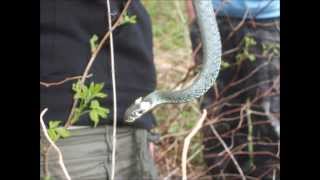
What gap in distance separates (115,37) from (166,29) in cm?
246

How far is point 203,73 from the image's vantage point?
1217 mm

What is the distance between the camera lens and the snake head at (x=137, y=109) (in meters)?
1.36

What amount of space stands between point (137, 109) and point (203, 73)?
218 millimetres

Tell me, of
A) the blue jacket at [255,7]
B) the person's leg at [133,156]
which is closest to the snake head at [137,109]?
the person's leg at [133,156]

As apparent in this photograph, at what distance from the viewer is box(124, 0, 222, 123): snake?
1.21 metres

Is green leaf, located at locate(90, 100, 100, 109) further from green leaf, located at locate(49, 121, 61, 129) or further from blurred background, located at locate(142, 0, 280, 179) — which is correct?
blurred background, located at locate(142, 0, 280, 179)

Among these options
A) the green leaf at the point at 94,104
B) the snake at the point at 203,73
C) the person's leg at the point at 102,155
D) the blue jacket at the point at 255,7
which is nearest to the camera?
the snake at the point at 203,73

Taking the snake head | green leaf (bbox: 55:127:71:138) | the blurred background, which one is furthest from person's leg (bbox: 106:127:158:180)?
the blurred background

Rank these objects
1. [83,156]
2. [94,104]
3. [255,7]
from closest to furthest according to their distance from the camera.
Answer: [94,104]
[83,156]
[255,7]

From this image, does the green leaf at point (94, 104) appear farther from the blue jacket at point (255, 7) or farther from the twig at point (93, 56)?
the blue jacket at point (255, 7)

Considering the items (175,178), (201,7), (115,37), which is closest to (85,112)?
(115,37)

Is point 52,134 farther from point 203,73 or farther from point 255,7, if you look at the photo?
point 255,7

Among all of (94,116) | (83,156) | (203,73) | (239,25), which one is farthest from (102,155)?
(239,25)

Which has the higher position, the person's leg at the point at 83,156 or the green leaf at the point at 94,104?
the green leaf at the point at 94,104
